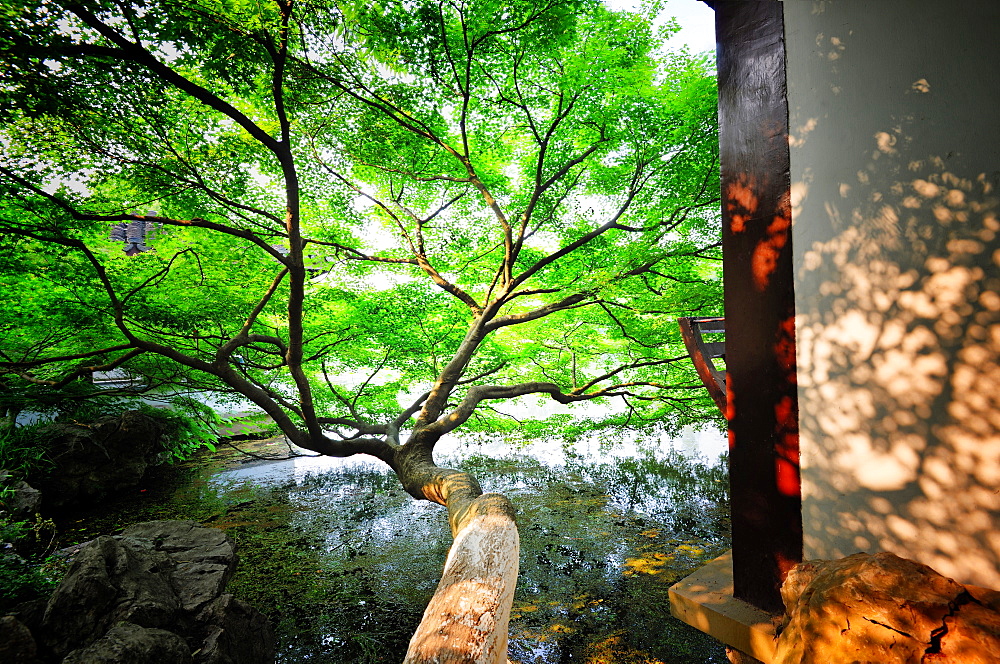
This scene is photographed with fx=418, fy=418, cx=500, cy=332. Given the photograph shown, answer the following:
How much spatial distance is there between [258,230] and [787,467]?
6.74m

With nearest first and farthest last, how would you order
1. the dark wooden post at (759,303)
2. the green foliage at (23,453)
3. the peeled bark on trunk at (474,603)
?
the peeled bark on trunk at (474,603)
the dark wooden post at (759,303)
the green foliage at (23,453)

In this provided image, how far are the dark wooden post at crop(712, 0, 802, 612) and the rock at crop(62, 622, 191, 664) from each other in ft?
13.6

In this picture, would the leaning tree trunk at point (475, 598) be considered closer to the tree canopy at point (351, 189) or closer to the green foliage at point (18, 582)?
the tree canopy at point (351, 189)

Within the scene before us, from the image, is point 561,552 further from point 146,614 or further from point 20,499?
point 20,499

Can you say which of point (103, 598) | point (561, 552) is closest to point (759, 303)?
point (103, 598)

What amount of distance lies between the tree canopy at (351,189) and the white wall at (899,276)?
3689mm

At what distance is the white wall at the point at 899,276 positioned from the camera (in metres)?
1.39

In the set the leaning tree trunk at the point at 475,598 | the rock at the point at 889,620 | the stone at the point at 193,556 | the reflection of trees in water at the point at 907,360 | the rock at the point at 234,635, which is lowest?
the rock at the point at 234,635

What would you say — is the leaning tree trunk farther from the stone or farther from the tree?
the stone

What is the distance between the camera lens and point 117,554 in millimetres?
3910

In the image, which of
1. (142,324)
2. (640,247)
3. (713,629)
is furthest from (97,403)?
(713,629)

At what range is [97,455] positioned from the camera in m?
8.97

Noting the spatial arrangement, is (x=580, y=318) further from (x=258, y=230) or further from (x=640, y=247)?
(x=258, y=230)

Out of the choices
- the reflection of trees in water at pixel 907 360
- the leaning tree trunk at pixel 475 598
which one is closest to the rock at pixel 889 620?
the reflection of trees in water at pixel 907 360
